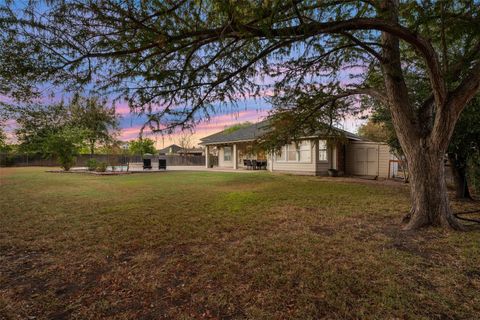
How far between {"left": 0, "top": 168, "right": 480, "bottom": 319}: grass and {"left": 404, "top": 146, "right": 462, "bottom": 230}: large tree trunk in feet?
0.90

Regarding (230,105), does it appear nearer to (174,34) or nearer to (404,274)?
(174,34)

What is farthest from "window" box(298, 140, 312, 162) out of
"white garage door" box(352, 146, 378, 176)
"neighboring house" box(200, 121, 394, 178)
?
"white garage door" box(352, 146, 378, 176)

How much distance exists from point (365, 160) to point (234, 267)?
47.8 ft

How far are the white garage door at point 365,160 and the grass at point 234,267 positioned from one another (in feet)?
33.0

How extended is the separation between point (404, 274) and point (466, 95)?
3172mm

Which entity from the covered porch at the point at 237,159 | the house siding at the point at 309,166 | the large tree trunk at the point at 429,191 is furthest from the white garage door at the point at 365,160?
the large tree trunk at the point at 429,191

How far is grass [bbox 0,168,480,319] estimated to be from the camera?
6.83 ft

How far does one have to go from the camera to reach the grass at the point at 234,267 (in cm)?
208

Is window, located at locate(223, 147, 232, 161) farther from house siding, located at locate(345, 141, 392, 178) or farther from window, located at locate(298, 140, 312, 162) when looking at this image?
house siding, located at locate(345, 141, 392, 178)

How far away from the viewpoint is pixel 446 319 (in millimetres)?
1893

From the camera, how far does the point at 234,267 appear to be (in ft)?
9.39

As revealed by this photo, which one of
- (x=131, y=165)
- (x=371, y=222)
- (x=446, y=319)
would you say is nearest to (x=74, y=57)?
(x=446, y=319)

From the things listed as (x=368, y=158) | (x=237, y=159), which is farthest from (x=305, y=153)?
(x=237, y=159)

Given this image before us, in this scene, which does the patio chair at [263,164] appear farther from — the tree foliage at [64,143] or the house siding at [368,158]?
the tree foliage at [64,143]
